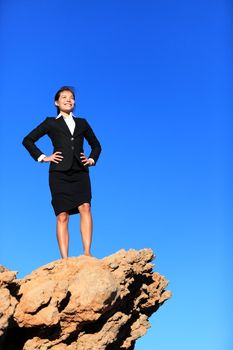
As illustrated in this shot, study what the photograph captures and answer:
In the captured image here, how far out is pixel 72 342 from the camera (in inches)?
264

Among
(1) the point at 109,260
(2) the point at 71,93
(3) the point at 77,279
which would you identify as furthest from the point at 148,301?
(2) the point at 71,93

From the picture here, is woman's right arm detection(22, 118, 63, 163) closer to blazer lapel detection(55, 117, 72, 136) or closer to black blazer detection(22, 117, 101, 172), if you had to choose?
black blazer detection(22, 117, 101, 172)

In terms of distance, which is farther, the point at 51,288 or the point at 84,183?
the point at 84,183

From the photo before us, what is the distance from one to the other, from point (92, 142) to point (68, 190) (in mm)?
1266

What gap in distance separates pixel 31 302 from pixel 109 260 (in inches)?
56.8

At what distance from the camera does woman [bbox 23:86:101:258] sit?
8.45m

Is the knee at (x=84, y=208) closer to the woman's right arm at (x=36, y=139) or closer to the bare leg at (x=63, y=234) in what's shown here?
the bare leg at (x=63, y=234)

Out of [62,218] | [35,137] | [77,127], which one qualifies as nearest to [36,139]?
[35,137]

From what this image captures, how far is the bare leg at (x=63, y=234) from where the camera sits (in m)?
→ 8.33

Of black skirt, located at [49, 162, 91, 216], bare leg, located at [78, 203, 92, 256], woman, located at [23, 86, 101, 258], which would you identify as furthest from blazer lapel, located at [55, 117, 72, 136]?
bare leg, located at [78, 203, 92, 256]

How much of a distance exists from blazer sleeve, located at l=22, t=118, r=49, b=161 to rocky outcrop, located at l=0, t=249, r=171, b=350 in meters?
2.39

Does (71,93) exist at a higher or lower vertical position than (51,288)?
higher

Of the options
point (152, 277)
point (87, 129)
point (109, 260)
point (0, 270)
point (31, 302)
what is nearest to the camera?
point (31, 302)

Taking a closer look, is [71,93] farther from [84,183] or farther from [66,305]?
[66,305]
